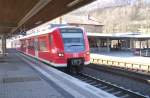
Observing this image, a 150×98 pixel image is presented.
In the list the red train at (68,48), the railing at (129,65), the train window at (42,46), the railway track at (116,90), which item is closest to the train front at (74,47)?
the red train at (68,48)

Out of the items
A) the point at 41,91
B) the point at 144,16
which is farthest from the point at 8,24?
the point at 144,16

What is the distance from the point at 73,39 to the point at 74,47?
1.86 ft

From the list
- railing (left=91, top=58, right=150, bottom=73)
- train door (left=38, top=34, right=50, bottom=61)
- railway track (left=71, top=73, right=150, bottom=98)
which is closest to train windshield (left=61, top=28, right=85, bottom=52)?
train door (left=38, top=34, right=50, bottom=61)

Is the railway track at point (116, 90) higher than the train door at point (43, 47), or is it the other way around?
the train door at point (43, 47)

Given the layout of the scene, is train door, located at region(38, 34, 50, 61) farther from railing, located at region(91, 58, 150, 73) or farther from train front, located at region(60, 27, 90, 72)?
railing, located at region(91, 58, 150, 73)

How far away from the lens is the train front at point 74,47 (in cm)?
1970

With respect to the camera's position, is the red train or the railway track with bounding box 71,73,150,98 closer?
the railway track with bounding box 71,73,150,98

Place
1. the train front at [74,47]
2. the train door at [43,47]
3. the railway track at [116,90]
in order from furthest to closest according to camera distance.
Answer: the train door at [43,47]
the train front at [74,47]
the railway track at [116,90]

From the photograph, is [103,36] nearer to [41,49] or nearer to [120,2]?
[41,49]

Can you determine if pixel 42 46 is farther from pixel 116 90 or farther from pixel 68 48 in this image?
pixel 116 90

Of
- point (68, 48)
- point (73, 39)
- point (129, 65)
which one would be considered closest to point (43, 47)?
point (73, 39)

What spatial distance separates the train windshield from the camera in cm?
1980

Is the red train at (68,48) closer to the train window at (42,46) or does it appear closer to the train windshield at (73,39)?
the train windshield at (73,39)

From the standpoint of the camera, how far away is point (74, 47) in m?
19.9
